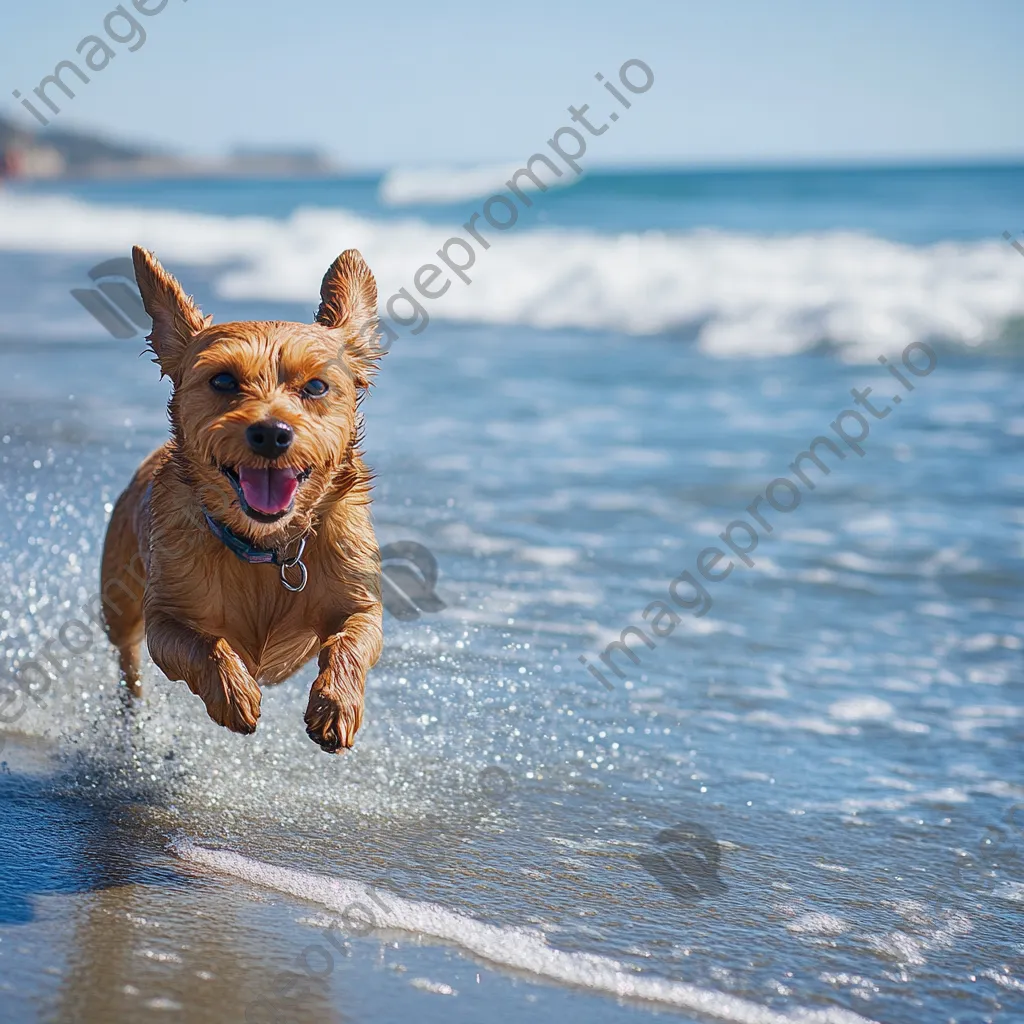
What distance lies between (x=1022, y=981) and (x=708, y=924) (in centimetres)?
78

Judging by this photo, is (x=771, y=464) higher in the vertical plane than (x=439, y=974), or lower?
higher

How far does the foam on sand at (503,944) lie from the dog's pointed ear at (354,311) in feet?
4.47

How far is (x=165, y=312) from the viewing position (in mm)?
3658

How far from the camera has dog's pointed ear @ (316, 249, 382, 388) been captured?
12.2 feet

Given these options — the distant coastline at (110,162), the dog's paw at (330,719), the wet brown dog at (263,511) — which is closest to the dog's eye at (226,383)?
the wet brown dog at (263,511)

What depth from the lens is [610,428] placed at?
1000 cm

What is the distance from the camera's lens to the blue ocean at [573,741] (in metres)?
3.13

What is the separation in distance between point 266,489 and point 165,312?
694 millimetres

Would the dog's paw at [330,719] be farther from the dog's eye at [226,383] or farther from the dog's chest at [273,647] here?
the dog's eye at [226,383]

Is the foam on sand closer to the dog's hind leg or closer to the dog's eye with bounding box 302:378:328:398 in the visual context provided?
the dog's hind leg

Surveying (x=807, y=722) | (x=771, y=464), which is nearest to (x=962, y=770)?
(x=807, y=722)

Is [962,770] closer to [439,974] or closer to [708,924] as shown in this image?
[708,924]

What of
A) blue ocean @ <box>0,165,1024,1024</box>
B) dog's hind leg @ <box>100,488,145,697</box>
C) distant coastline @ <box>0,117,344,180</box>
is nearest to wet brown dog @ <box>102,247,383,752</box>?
dog's hind leg @ <box>100,488,145,697</box>

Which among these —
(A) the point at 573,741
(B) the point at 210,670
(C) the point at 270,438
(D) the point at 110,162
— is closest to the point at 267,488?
(C) the point at 270,438
